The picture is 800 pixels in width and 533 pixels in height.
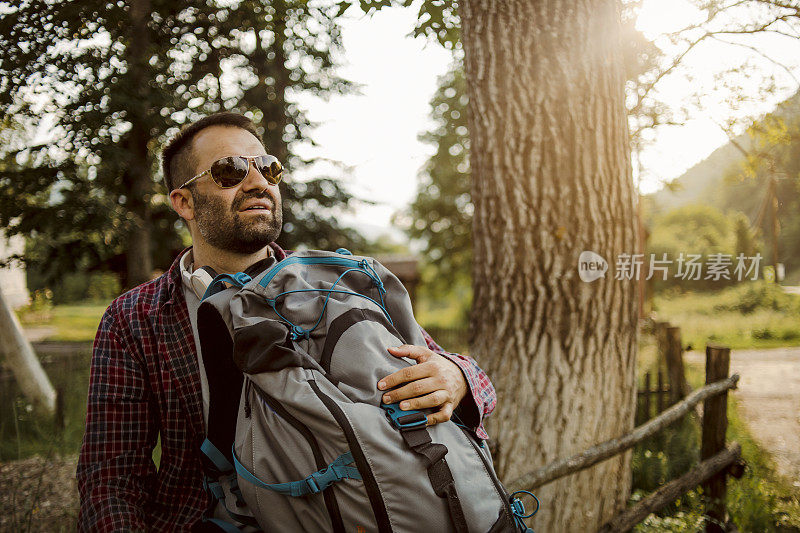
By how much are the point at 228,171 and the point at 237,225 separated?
0.68 feet

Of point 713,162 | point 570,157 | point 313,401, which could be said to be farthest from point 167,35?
point 713,162

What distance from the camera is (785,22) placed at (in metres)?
3.78

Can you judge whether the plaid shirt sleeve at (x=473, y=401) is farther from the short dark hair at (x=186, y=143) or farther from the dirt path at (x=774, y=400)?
the dirt path at (x=774, y=400)

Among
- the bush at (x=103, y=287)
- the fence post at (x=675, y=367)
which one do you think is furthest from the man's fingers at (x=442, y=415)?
the bush at (x=103, y=287)

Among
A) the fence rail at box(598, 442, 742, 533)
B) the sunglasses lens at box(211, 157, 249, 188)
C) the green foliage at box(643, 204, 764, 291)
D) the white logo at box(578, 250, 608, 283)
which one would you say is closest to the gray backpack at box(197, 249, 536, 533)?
the sunglasses lens at box(211, 157, 249, 188)

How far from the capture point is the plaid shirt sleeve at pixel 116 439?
1.51 meters

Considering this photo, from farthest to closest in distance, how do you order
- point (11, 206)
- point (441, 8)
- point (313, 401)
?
point (11, 206) → point (441, 8) → point (313, 401)

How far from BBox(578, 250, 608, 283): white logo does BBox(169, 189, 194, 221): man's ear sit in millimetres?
Answer: 1954

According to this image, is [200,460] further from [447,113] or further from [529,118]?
[447,113]

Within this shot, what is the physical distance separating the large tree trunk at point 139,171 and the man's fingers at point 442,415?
5023 millimetres

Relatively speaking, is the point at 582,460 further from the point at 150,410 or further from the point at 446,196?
the point at 446,196

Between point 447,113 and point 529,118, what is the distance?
1509cm

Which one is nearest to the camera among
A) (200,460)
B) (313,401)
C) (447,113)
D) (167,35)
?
(313,401)

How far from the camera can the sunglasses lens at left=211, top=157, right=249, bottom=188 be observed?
6.04 ft
